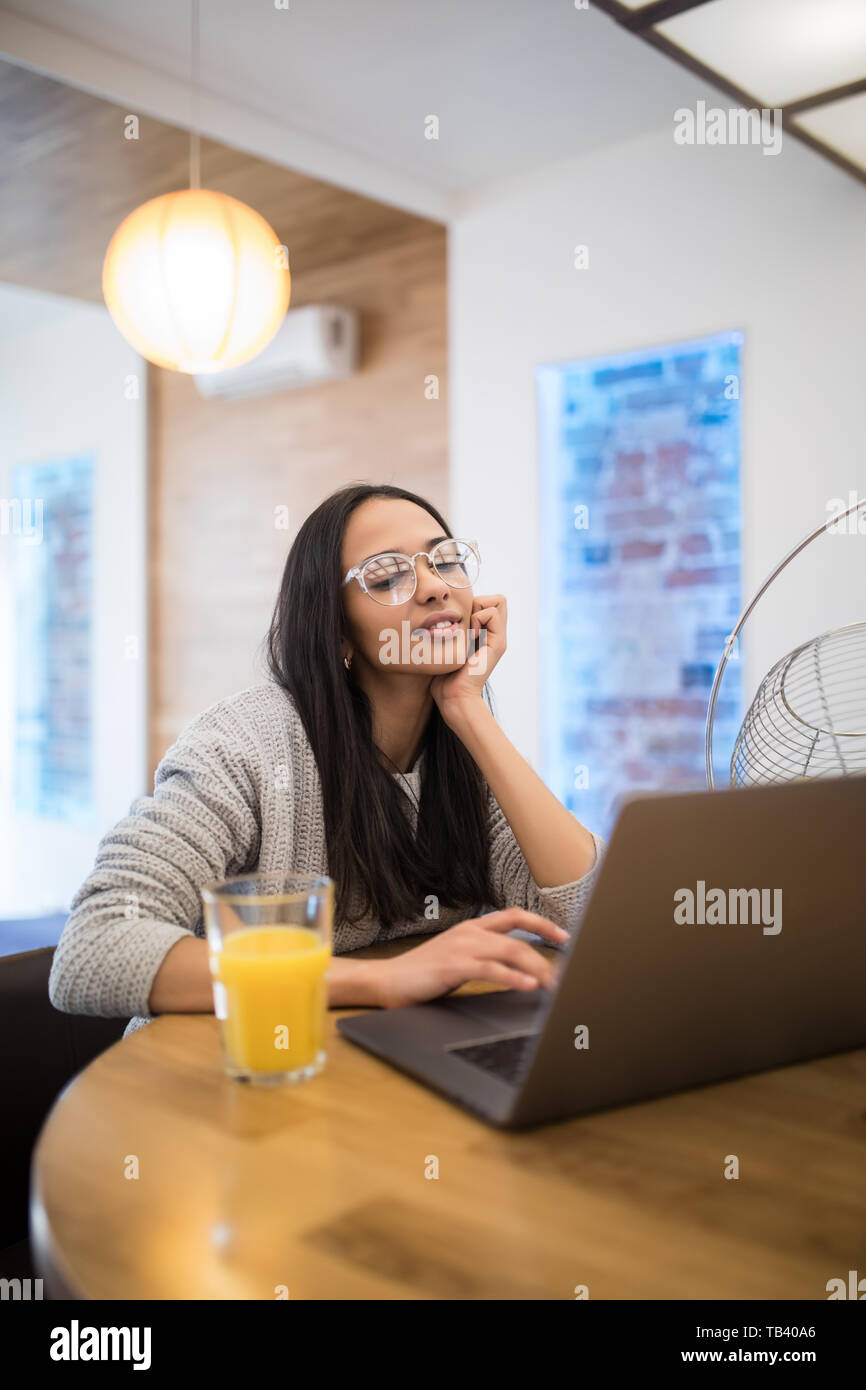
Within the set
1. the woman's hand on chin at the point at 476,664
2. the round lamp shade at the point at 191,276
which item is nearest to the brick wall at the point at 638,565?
the round lamp shade at the point at 191,276

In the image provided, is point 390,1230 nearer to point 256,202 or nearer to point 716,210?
point 716,210

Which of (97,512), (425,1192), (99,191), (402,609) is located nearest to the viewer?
(425,1192)

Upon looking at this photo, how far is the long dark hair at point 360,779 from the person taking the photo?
4.34 ft

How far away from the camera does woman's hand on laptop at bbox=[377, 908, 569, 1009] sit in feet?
2.94

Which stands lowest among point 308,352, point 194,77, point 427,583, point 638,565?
point 427,583

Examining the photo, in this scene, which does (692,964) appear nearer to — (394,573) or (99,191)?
(394,573)

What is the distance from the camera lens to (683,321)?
10.6 ft

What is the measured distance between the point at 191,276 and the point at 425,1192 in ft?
6.48

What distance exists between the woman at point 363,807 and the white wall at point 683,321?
1.63m

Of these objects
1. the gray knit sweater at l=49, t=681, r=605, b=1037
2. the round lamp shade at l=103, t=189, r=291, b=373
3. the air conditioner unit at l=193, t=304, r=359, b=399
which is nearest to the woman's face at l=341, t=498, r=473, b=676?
the gray knit sweater at l=49, t=681, r=605, b=1037

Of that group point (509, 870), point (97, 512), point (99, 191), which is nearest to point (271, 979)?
point (509, 870)

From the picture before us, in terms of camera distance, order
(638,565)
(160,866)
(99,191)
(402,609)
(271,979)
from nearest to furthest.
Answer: (271,979) → (160,866) → (402,609) → (638,565) → (99,191)

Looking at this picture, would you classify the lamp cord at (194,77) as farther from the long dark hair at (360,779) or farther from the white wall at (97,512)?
the white wall at (97,512)

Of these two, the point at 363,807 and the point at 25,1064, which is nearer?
the point at 25,1064
